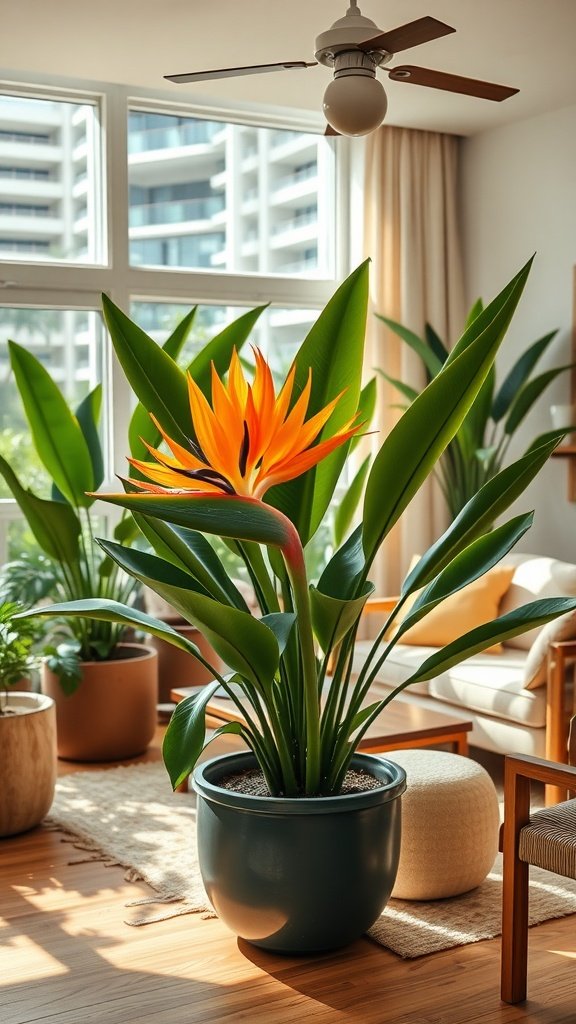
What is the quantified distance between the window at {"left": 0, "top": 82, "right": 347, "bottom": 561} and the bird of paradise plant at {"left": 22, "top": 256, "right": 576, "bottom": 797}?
2.61 m

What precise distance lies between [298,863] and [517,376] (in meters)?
3.07

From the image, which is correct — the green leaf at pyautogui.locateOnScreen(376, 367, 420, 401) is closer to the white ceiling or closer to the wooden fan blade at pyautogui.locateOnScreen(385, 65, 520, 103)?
the white ceiling

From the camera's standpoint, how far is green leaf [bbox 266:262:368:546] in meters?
2.49

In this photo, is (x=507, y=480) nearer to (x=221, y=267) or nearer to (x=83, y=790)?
(x=83, y=790)

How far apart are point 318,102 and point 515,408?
62.2 inches

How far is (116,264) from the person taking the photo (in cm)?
504

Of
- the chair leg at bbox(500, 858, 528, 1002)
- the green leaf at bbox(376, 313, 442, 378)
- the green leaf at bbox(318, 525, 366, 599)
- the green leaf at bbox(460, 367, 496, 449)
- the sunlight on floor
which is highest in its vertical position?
the green leaf at bbox(376, 313, 442, 378)

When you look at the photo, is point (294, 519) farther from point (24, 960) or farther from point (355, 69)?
point (355, 69)

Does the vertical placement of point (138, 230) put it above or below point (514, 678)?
above

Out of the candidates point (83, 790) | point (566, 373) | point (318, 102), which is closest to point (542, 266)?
point (566, 373)

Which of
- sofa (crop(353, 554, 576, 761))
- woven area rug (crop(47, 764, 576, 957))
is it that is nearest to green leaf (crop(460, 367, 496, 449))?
sofa (crop(353, 554, 576, 761))

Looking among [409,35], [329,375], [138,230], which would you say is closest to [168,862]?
[329,375]

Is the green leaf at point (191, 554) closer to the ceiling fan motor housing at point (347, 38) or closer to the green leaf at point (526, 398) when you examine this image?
the ceiling fan motor housing at point (347, 38)

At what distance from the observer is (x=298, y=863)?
2.36 meters
